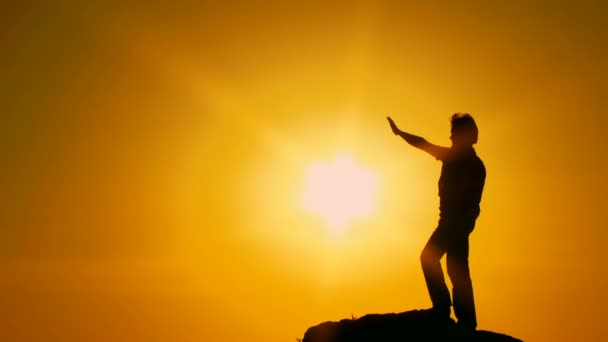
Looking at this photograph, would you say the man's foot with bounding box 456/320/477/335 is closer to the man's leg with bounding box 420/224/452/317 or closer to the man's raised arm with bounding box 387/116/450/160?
the man's leg with bounding box 420/224/452/317

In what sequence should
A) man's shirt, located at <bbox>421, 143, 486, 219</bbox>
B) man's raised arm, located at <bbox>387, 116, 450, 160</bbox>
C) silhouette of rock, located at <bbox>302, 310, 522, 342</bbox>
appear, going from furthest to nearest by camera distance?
man's raised arm, located at <bbox>387, 116, 450, 160</bbox> < man's shirt, located at <bbox>421, 143, 486, 219</bbox> < silhouette of rock, located at <bbox>302, 310, 522, 342</bbox>

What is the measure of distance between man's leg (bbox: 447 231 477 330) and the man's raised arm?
154cm

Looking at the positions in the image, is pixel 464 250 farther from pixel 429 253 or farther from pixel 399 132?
pixel 399 132

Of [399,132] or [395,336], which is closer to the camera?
[395,336]

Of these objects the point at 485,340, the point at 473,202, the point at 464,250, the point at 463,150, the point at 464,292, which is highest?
the point at 463,150

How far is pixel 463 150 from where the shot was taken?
12227 mm

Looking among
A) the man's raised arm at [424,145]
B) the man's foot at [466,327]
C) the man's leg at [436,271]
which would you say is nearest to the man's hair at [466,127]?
the man's raised arm at [424,145]

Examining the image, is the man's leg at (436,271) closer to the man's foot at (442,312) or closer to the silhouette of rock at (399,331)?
the man's foot at (442,312)

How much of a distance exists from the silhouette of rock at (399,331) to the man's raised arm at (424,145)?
300cm

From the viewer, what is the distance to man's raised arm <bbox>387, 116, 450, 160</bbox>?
12.3 m

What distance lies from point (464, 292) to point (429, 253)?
0.95 metres

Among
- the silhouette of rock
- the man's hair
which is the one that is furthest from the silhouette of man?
the silhouette of rock

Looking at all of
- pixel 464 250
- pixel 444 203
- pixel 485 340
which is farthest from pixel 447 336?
pixel 444 203

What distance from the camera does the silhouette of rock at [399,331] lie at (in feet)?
38.5
